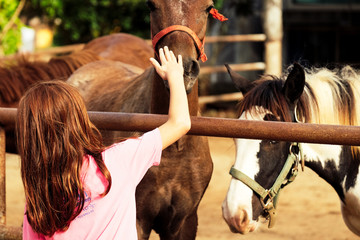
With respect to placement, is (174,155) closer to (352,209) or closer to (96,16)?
(352,209)

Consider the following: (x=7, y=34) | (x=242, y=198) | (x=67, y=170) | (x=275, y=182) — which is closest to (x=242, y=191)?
(x=242, y=198)

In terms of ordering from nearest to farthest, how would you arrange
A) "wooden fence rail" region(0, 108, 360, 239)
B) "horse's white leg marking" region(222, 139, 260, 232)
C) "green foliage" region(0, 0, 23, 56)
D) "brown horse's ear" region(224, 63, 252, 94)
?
1. "wooden fence rail" region(0, 108, 360, 239)
2. "horse's white leg marking" region(222, 139, 260, 232)
3. "brown horse's ear" region(224, 63, 252, 94)
4. "green foliage" region(0, 0, 23, 56)

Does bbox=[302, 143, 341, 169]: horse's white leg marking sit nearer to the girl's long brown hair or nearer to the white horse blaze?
the white horse blaze

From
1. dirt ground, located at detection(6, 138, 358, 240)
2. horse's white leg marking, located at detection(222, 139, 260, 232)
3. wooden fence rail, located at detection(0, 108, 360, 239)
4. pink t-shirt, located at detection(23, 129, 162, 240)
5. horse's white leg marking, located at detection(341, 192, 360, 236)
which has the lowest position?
dirt ground, located at detection(6, 138, 358, 240)

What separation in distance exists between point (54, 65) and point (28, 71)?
0.24 m

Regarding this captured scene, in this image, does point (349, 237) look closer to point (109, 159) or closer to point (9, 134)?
point (9, 134)

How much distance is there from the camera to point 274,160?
2.54m

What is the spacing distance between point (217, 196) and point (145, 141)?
461cm

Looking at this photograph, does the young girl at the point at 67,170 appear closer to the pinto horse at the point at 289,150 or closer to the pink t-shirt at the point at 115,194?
the pink t-shirt at the point at 115,194

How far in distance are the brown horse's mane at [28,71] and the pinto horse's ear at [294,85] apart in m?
2.64

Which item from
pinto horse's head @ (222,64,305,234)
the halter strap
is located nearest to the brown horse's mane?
the halter strap

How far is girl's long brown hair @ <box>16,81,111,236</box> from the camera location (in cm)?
163

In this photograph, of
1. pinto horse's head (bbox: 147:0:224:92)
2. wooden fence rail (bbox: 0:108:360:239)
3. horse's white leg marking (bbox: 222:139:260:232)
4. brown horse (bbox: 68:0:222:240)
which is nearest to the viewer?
wooden fence rail (bbox: 0:108:360:239)

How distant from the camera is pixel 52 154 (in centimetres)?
164
